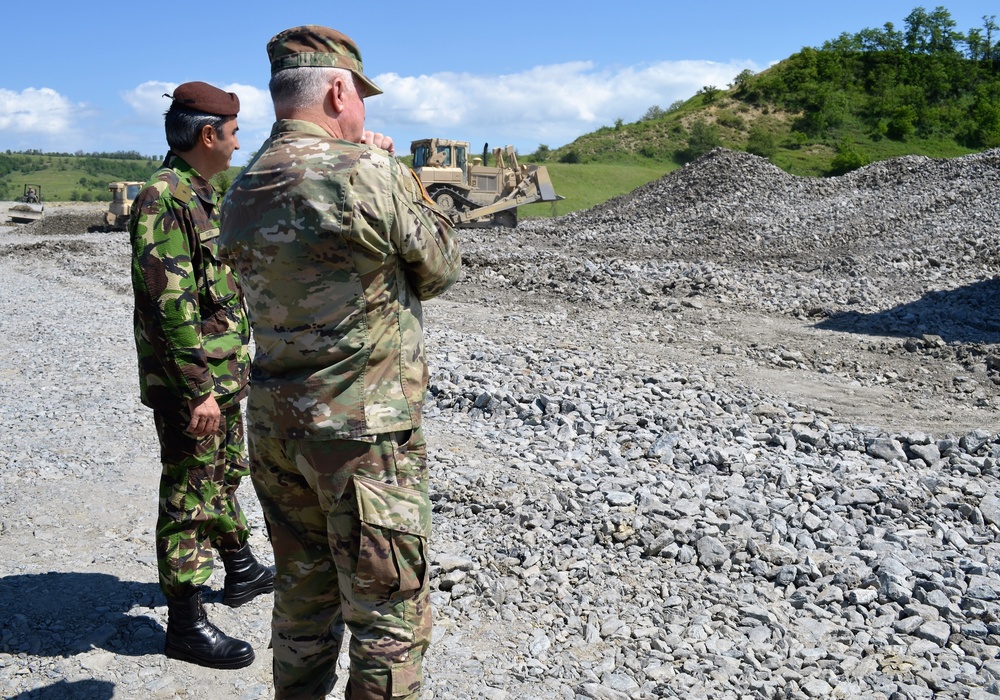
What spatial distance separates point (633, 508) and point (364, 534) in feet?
8.33

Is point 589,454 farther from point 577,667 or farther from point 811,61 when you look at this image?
point 811,61

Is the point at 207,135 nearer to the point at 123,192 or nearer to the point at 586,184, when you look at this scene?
the point at 123,192

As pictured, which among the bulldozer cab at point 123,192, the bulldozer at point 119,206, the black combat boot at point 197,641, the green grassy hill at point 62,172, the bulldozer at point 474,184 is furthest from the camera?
the green grassy hill at point 62,172

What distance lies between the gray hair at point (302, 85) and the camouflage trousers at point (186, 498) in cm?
111

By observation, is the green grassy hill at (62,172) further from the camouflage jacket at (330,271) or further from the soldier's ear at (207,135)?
the camouflage jacket at (330,271)

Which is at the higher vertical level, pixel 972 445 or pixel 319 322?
pixel 319 322

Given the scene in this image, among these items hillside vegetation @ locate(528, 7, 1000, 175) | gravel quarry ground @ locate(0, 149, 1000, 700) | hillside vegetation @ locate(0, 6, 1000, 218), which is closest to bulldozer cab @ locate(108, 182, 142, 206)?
hillside vegetation @ locate(0, 6, 1000, 218)

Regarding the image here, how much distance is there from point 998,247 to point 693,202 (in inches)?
357

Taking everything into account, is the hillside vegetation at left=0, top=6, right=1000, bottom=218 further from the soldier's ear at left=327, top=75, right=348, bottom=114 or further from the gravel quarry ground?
the soldier's ear at left=327, top=75, right=348, bottom=114

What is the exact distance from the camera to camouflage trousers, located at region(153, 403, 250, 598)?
8.84 feet

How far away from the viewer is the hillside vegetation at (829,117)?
3250cm

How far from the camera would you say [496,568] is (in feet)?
11.9

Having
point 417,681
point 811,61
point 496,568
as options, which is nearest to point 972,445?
point 496,568

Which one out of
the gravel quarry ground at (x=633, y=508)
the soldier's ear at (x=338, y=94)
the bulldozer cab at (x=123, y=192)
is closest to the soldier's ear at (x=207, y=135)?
the soldier's ear at (x=338, y=94)
